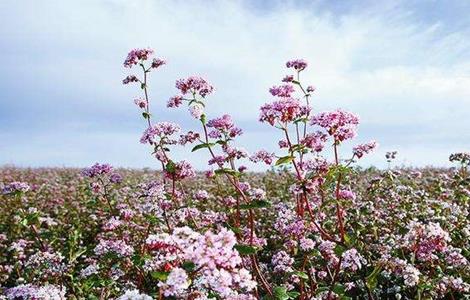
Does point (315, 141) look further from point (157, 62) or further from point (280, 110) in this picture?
point (157, 62)

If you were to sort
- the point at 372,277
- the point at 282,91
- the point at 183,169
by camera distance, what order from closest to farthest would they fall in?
1. the point at 372,277
2. the point at 282,91
3. the point at 183,169

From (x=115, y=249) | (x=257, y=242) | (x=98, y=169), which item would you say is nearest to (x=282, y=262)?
(x=257, y=242)

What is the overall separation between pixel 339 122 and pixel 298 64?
7.08 feet

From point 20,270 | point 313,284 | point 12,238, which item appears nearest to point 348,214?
point 313,284

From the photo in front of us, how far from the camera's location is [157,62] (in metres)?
9.09

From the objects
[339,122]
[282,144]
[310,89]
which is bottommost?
[282,144]

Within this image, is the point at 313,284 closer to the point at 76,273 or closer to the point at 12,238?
the point at 76,273

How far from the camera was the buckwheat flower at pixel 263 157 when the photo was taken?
25.2 ft

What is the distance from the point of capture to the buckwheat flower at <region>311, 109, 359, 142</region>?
22.4ft

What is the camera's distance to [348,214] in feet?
39.7

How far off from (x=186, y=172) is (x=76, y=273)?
499 cm

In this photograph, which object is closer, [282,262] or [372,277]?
[372,277]

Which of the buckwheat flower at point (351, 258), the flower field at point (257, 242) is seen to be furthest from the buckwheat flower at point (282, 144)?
the buckwheat flower at point (351, 258)

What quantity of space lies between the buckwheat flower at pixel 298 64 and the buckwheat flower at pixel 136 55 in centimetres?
224
